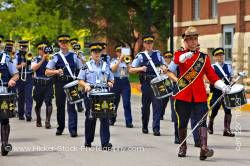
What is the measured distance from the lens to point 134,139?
45.8 ft

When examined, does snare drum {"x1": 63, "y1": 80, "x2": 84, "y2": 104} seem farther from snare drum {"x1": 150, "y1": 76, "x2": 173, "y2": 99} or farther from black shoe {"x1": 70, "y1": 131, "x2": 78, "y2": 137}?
snare drum {"x1": 150, "y1": 76, "x2": 173, "y2": 99}

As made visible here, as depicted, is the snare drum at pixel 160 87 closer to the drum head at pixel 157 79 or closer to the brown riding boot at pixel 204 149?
the drum head at pixel 157 79

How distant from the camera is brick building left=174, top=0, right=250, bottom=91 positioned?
30.0 meters

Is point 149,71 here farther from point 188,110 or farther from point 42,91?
point 188,110

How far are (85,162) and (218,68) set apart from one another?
484cm

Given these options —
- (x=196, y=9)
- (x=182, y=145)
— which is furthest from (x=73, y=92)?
(x=196, y=9)

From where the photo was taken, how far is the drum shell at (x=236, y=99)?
12594mm

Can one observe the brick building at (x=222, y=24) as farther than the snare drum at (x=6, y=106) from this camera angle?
Yes

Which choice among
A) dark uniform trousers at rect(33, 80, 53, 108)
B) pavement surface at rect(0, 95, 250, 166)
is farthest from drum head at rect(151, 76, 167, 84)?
dark uniform trousers at rect(33, 80, 53, 108)

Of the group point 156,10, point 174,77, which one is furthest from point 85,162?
point 156,10

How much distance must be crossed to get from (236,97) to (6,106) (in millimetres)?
4252

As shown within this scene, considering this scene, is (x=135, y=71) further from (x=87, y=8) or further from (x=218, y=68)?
(x=87, y=8)

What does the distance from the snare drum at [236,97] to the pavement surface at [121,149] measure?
0.79 meters

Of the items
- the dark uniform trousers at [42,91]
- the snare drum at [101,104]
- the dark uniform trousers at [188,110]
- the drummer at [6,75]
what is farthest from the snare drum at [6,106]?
the dark uniform trousers at [42,91]
